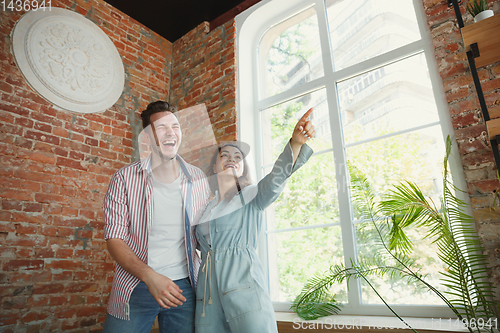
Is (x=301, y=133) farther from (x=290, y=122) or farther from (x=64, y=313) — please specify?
(x=64, y=313)

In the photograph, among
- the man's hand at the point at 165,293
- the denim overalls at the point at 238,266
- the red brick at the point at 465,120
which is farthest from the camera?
A: the red brick at the point at 465,120

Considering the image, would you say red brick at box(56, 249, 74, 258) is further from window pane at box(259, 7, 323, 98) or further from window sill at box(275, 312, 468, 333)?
window pane at box(259, 7, 323, 98)

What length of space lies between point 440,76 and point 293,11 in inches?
62.9

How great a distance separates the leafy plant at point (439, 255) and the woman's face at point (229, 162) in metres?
0.74

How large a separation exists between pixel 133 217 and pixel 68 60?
201cm

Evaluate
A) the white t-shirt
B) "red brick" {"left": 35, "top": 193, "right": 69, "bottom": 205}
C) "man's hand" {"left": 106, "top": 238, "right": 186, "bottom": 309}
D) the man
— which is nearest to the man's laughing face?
the man

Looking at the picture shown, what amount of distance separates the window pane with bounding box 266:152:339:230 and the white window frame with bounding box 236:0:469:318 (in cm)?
7

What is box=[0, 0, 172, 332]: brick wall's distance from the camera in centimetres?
220

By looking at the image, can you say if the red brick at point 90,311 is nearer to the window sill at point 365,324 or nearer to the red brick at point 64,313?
the red brick at point 64,313

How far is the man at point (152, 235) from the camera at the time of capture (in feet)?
4.42

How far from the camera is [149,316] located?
1.39 meters

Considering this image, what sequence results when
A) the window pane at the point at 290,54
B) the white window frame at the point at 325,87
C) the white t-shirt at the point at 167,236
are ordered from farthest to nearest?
the window pane at the point at 290,54 < the white window frame at the point at 325,87 < the white t-shirt at the point at 167,236

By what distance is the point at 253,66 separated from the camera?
3256 mm

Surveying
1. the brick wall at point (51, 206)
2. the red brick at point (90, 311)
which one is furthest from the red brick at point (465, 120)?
the red brick at point (90, 311)
